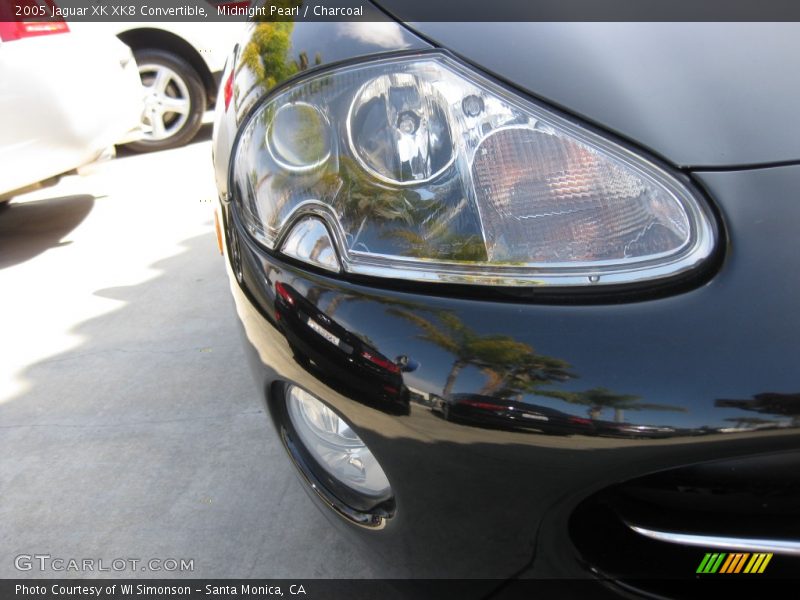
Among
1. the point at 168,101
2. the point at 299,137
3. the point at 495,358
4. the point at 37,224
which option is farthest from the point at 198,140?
the point at 495,358

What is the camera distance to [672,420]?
3.00ft

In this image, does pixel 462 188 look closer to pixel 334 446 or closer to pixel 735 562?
pixel 334 446

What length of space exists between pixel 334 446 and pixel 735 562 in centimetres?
60

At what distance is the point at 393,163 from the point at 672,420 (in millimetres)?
505

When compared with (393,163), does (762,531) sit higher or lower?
lower

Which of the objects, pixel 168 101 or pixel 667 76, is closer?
pixel 667 76

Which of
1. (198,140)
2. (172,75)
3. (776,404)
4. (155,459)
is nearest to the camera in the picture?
(776,404)

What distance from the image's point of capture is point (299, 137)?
1.19 m

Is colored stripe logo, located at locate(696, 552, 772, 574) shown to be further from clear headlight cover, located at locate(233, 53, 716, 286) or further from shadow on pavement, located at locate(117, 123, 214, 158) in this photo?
shadow on pavement, located at locate(117, 123, 214, 158)

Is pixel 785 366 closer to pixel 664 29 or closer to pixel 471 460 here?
pixel 471 460

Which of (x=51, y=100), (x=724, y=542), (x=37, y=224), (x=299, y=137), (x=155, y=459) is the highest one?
(x=299, y=137)

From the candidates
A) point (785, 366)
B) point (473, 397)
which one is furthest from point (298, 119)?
point (785, 366)

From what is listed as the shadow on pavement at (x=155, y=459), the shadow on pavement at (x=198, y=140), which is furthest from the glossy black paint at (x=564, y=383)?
the shadow on pavement at (x=198, y=140)

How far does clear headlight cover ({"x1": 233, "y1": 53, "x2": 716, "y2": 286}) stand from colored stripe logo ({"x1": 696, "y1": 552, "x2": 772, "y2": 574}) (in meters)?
0.38
